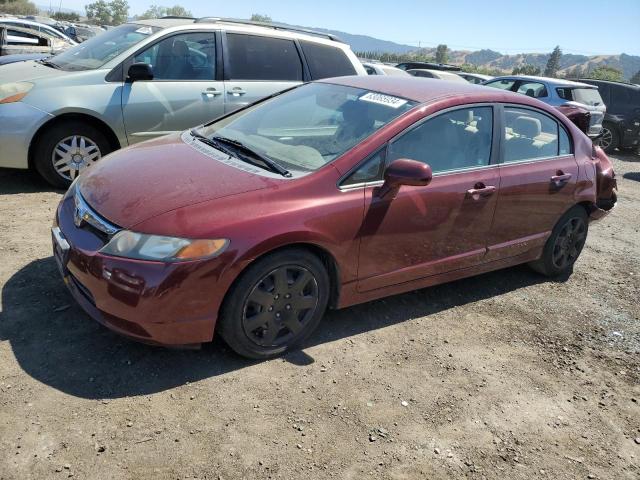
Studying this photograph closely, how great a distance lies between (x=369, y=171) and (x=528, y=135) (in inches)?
65.3

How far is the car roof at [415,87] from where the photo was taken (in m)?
3.72

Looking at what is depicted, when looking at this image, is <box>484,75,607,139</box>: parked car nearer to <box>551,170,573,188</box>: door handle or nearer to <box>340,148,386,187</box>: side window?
<box>551,170,573,188</box>: door handle

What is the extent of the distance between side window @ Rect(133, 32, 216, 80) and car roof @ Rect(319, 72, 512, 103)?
2189 mm

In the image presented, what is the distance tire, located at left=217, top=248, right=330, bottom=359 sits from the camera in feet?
9.48

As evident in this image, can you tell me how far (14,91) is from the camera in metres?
5.15

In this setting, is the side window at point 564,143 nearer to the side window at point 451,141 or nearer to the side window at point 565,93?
the side window at point 451,141

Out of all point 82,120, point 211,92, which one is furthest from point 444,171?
point 82,120

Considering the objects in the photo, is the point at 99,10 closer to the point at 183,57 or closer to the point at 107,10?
the point at 107,10

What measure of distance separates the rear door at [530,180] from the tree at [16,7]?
207 feet

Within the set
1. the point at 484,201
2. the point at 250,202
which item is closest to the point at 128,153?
the point at 250,202

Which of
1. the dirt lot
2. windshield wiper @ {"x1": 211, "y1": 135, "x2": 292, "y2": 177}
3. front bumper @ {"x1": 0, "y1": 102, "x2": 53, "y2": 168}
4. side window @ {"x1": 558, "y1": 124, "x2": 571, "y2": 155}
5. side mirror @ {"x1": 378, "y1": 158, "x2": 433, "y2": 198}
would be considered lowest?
the dirt lot

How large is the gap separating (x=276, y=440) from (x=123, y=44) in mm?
4724

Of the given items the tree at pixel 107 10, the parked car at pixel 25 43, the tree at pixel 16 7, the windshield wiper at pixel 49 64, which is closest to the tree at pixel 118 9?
the tree at pixel 107 10

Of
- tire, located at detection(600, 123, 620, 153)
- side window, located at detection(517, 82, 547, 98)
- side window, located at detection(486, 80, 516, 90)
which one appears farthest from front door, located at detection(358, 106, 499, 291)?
tire, located at detection(600, 123, 620, 153)
